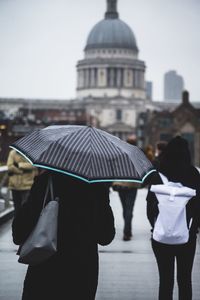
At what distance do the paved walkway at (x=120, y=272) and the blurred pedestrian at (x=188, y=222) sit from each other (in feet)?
4.48

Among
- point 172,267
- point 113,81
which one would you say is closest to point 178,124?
point 113,81

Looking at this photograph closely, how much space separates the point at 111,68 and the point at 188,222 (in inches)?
5457

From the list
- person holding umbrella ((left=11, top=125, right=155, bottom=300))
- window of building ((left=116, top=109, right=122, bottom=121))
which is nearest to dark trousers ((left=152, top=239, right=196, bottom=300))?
person holding umbrella ((left=11, top=125, right=155, bottom=300))

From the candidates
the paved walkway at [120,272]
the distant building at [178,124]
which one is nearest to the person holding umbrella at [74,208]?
the paved walkway at [120,272]

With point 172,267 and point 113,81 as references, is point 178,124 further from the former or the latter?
point 172,267

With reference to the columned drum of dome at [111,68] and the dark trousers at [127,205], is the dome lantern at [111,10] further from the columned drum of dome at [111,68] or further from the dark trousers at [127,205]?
the dark trousers at [127,205]

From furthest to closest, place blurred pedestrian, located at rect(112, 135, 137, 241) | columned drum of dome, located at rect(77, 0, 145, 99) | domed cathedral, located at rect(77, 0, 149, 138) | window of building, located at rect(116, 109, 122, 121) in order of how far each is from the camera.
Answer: window of building, located at rect(116, 109, 122, 121)
columned drum of dome, located at rect(77, 0, 145, 99)
domed cathedral, located at rect(77, 0, 149, 138)
blurred pedestrian, located at rect(112, 135, 137, 241)

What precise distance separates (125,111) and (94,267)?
142 m

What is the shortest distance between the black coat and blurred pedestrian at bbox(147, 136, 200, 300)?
1.36 metres

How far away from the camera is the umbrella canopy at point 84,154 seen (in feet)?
15.6

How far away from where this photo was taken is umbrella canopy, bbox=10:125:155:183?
4.76 metres

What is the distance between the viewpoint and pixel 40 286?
4.75 meters

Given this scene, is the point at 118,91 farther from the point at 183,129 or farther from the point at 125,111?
the point at 183,129

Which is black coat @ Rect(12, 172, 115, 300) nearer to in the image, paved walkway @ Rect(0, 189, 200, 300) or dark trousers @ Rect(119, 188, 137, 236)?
paved walkway @ Rect(0, 189, 200, 300)
